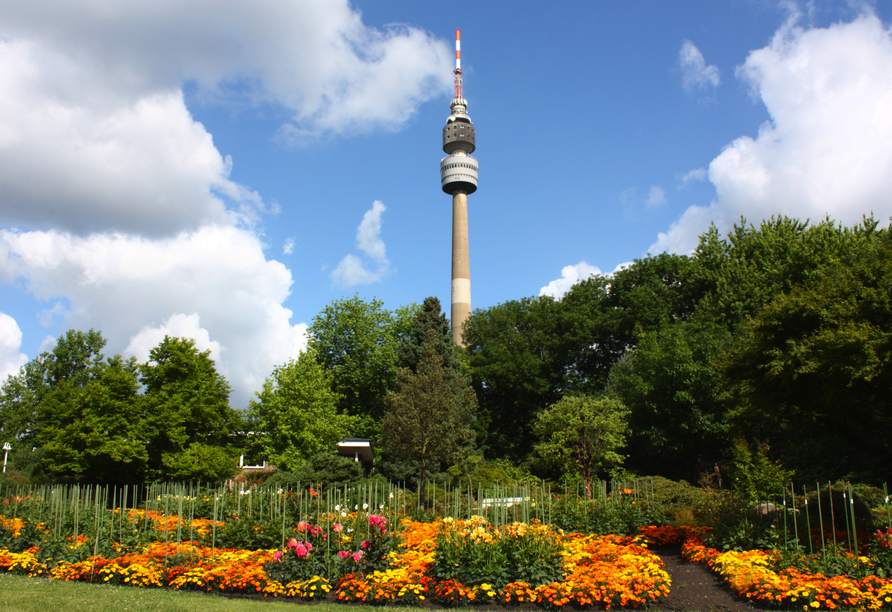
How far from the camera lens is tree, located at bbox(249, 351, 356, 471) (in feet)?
98.3

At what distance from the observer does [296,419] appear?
30312 millimetres

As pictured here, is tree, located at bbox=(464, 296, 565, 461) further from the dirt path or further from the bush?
the dirt path

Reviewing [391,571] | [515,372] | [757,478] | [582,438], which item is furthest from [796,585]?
[515,372]

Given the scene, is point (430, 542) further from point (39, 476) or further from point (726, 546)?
point (39, 476)

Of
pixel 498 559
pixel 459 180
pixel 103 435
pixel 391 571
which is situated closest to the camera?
pixel 498 559

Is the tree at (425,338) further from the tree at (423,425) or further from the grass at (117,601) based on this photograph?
the grass at (117,601)

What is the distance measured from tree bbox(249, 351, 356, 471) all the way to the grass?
20.0 m

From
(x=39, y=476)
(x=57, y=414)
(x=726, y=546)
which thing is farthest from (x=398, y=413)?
(x=39, y=476)

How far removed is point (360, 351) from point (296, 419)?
12.0 meters

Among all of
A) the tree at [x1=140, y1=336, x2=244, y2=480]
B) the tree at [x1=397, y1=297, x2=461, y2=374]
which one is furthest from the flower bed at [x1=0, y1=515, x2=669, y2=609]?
the tree at [x1=397, y1=297, x2=461, y2=374]

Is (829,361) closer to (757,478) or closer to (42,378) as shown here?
(757,478)

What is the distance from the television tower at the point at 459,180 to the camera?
182 feet

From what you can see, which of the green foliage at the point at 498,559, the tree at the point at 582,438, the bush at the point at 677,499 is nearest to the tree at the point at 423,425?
the tree at the point at 582,438

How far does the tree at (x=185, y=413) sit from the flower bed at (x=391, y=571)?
16.5 m
